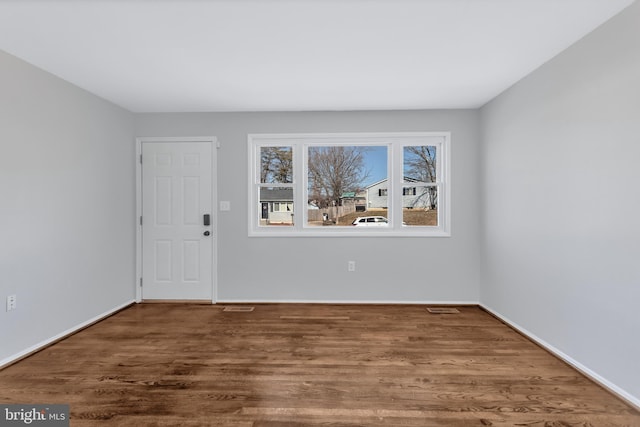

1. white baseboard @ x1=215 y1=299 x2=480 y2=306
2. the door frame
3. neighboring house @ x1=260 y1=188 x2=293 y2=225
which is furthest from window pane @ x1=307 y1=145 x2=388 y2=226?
the door frame

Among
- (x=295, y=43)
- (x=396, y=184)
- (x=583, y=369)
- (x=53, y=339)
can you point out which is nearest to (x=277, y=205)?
(x=396, y=184)

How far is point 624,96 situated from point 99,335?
455cm

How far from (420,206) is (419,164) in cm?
54

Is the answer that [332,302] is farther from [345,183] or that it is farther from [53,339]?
[53,339]

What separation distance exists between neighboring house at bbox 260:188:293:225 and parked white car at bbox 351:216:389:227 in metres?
0.88

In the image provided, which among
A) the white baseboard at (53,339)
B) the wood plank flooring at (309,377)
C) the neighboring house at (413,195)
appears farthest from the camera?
the neighboring house at (413,195)

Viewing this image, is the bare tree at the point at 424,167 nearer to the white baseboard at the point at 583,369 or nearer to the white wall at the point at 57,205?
the white baseboard at the point at 583,369

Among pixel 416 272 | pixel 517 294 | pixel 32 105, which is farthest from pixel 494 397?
pixel 32 105

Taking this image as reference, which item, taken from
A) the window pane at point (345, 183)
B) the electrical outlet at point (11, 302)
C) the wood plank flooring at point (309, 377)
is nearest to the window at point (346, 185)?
the window pane at point (345, 183)

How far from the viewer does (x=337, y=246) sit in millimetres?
3697

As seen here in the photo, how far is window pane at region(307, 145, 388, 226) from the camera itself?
3795 millimetres

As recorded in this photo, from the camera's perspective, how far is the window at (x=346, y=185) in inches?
147

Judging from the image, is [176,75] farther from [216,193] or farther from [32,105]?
[216,193]

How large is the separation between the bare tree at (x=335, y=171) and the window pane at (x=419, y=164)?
0.53 metres
